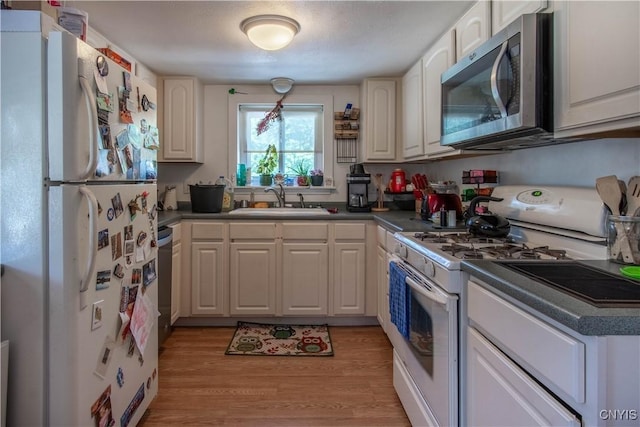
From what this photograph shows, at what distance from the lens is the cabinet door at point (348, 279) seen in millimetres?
2979

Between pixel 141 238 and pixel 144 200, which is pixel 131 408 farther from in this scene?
pixel 144 200

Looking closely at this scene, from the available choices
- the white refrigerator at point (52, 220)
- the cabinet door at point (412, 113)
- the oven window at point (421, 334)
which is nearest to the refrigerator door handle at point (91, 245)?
the white refrigerator at point (52, 220)

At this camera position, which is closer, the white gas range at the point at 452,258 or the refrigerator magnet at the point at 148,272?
the white gas range at the point at 452,258

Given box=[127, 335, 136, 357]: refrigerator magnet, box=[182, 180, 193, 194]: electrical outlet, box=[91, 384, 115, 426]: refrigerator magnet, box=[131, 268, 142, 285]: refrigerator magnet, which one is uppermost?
box=[182, 180, 193, 194]: electrical outlet

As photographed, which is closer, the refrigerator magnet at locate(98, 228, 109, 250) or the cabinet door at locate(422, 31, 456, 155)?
the refrigerator magnet at locate(98, 228, 109, 250)

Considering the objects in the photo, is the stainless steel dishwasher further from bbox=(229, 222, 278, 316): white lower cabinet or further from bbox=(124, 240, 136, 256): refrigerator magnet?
bbox=(124, 240, 136, 256): refrigerator magnet

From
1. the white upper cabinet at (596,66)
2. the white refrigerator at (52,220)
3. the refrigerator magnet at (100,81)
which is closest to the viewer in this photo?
the white upper cabinet at (596,66)

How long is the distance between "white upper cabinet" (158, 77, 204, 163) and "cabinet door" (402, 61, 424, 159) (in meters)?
1.79

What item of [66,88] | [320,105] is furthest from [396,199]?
[66,88]

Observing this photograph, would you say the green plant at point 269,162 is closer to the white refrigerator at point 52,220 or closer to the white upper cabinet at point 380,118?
the white upper cabinet at point 380,118

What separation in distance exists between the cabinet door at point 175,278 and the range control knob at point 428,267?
6.25 ft

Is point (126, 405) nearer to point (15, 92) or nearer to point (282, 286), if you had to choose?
point (15, 92)

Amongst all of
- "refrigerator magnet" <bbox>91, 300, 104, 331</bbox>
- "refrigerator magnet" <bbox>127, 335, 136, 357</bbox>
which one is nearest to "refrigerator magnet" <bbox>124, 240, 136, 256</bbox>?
"refrigerator magnet" <bbox>91, 300, 104, 331</bbox>

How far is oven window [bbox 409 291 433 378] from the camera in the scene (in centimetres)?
148
